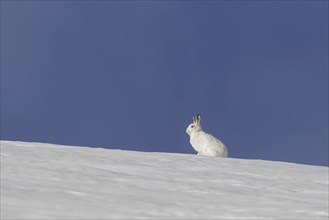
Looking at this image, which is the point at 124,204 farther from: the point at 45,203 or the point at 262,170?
the point at 262,170

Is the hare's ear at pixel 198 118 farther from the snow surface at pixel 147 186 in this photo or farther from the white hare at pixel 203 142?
the snow surface at pixel 147 186

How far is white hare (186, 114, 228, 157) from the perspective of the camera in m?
12.8

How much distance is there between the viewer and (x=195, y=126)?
14.4 m

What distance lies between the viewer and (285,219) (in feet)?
15.9

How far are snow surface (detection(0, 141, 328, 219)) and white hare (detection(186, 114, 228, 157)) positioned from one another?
4921mm

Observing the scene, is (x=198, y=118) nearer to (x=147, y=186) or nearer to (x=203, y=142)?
(x=203, y=142)

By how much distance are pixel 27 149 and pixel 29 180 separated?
5.78 ft

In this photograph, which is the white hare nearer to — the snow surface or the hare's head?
the hare's head

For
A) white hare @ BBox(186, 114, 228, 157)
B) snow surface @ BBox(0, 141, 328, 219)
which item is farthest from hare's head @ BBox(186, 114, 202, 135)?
snow surface @ BBox(0, 141, 328, 219)

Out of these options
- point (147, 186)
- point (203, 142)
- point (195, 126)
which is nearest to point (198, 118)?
point (195, 126)

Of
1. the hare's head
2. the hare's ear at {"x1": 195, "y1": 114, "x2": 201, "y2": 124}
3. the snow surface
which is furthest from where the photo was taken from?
the hare's ear at {"x1": 195, "y1": 114, "x2": 201, "y2": 124}

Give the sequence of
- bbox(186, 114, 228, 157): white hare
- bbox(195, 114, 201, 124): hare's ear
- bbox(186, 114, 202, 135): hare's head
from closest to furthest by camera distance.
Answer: bbox(186, 114, 228, 157): white hare
bbox(186, 114, 202, 135): hare's head
bbox(195, 114, 201, 124): hare's ear

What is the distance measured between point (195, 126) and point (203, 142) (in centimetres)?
118

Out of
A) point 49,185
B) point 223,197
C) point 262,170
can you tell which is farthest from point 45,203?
point 262,170
